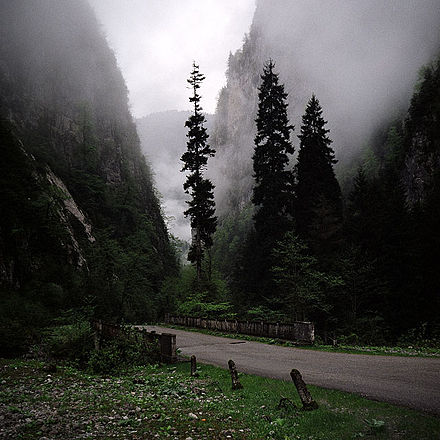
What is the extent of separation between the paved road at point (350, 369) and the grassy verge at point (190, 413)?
696 mm

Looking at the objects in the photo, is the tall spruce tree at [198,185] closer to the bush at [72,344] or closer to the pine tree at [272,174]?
the pine tree at [272,174]

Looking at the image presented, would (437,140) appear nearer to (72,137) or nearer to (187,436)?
(187,436)

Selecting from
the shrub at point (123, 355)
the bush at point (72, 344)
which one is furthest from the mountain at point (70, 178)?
the shrub at point (123, 355)

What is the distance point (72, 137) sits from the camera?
6203 centimetres

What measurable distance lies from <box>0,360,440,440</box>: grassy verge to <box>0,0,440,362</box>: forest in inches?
304

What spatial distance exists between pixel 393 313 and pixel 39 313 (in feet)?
85.1

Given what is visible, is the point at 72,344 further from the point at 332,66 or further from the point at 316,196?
the point at 332,66

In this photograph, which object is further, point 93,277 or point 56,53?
point 56,53

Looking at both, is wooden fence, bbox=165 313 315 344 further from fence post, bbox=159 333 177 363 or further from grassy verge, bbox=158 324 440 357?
fence post, bbox=159 333 177 363

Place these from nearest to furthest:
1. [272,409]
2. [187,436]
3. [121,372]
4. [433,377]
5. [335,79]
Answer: [187,436] < [272,409] < [433,377] < [121,372] < [335,79]

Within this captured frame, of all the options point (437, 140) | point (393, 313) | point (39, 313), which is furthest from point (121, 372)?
point (437, 140)

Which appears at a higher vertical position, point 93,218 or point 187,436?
point 93,218

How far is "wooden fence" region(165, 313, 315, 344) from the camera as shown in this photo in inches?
654

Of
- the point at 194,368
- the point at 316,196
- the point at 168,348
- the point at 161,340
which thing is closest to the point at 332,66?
the point at 316,196
